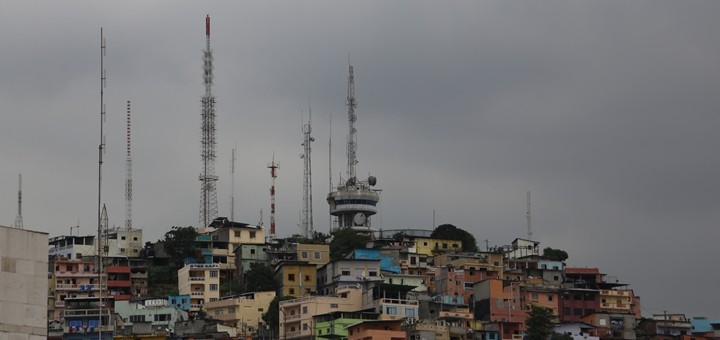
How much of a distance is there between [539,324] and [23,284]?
5653cm

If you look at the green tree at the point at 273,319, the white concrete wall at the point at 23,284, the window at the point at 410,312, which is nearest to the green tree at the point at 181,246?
the green tree at the point at 273,319

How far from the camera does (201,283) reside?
3595 inches

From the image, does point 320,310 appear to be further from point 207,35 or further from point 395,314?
point 207,35

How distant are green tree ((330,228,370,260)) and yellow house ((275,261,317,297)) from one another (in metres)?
5.31

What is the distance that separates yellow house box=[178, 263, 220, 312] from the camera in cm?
9062

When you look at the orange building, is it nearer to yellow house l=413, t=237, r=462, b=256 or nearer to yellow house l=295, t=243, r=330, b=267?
yellow house l=295, t=243, r=330, b=267

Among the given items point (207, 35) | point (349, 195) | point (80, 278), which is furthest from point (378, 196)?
point (80, 278)

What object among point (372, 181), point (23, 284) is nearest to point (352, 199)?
point (372, 181)

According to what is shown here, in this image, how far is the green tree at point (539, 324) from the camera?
278 ft

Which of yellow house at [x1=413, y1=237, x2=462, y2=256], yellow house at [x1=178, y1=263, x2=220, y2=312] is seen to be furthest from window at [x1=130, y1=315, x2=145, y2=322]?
yellow house at [x1=413, y1=237, x2=462, y2=256]

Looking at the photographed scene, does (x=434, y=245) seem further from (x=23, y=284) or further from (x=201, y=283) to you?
(x=23, y=284)

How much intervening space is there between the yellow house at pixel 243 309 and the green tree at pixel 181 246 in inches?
329

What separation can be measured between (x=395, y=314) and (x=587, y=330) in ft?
42.8

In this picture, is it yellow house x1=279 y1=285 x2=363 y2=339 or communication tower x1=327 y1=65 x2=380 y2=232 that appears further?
communication tower x1=327 y1=65 x2=380 y2=232
